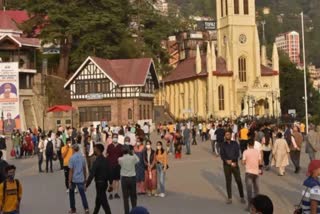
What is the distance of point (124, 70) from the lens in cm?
6450

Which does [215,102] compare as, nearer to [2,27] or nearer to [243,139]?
[2,27]

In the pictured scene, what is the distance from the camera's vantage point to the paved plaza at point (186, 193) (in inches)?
598

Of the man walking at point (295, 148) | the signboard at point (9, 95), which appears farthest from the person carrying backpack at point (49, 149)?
the signboard at point (9, 95)

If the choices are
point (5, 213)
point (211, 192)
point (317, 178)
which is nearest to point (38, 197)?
point (211, 192)

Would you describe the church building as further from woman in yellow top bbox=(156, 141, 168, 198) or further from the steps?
woman in yellow top bbox=(156, 141, 168, 198)

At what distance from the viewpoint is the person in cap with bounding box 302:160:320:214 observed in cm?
819

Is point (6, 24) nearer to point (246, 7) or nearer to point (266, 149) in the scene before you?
point (246, 7)

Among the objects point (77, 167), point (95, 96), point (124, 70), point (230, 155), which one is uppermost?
point (124, 70)

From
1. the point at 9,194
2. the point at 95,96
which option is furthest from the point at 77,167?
the point at 95,96

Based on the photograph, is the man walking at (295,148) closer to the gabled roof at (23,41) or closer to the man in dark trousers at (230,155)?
the man in dark trousers at (230,155)

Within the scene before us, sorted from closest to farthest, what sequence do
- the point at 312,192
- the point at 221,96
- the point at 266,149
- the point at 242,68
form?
the point at 312,192 < the point at 266,149 < the point at 221,96 < the point at 242,68

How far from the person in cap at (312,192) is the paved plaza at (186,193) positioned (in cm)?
564

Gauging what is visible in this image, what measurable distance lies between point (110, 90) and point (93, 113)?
3.10m

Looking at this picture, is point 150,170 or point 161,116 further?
point 161,116
